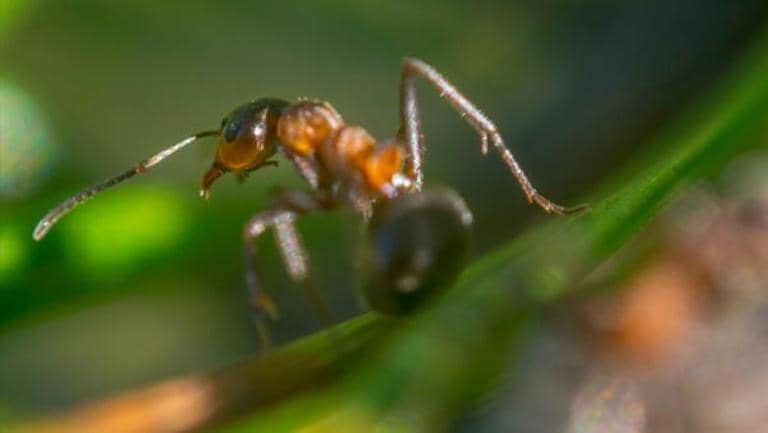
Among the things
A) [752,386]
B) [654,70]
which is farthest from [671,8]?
[752,386]

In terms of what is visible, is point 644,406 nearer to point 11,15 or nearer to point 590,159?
point 590,159

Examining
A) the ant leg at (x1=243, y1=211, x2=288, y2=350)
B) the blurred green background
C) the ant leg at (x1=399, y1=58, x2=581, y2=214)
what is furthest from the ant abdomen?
the blurred green background

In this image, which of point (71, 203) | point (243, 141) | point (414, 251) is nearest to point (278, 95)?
point (243, 141)

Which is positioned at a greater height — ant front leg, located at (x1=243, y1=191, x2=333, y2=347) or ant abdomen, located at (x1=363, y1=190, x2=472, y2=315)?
ant front leg, located at (x1=243, y1=191, x2=333, y2=347)

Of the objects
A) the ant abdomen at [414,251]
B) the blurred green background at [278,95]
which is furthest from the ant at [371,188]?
the blurred green background at [278,95]

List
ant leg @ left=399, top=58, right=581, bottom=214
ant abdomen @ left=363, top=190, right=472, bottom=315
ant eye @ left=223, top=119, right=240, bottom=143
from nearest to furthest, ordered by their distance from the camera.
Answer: ant abdomen @ left=363, top=190, right=472, bottom=315 < ant leg @ left=399, top=58, right=581, bottom=214 < ant eye @ left=223, top=119, right=240, bottom=143

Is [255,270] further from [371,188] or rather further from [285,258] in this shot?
[371,188]

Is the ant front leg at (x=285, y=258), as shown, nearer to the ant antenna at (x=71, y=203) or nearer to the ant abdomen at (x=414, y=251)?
the ant antenna at (x=71, y=203)

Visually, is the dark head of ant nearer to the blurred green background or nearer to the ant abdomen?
the blurred green background
